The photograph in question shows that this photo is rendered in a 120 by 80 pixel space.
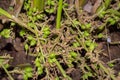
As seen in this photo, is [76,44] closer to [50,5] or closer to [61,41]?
[61,41]

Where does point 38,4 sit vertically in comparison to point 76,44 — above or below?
above

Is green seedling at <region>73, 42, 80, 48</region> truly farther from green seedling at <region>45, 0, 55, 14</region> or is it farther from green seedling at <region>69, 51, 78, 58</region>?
green seedling at <region>45, 0, 55, 14</region>

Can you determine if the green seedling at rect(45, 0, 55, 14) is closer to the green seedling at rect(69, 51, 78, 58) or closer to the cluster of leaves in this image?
the cluster of leaves

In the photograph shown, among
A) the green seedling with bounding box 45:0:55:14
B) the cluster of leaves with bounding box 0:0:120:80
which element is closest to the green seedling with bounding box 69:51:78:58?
the cluster of leaves with bounding box 0:0:120:80

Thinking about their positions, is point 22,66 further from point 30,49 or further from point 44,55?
point 44,55

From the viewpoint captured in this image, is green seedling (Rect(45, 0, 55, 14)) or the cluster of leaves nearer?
the cluster of leaves

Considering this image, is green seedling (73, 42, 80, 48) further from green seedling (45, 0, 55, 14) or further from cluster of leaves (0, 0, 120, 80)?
green seedling (45, 0, 55, 14)

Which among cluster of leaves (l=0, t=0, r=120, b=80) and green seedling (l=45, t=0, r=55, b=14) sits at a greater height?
green seedling (l=45, t=0, r=55, b=14)

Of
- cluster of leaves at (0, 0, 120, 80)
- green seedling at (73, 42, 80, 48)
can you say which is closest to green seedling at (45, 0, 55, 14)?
cluster of leaves at (0, 0, 120, 80)

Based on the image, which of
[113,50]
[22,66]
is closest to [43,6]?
[22,66]

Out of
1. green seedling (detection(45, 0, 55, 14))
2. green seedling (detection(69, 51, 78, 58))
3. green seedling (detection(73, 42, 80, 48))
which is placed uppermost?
green seedling (detection(45, 0, 55, 14))

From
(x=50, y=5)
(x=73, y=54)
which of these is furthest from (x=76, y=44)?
(x=50, y=5)
